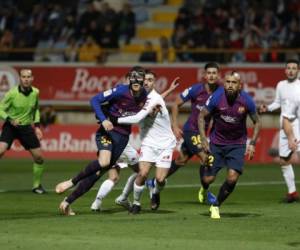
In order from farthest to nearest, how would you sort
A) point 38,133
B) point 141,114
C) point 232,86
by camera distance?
point 38,133 < point 141,114 < point 232,86

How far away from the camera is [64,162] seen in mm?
30562

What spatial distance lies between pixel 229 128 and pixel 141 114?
4.45ft

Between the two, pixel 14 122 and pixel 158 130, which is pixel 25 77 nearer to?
pixel 14 122

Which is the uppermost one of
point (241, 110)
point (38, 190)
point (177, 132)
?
point (241, 110)

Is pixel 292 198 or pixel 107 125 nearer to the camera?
pixel 107 125

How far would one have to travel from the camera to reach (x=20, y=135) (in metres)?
21.3

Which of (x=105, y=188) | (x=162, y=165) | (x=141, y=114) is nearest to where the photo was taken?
(x=141, y=114)

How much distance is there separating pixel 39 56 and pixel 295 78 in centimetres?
1816

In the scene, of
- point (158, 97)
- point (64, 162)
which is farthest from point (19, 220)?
point (64, 162)

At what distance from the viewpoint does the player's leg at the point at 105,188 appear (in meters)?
16.6

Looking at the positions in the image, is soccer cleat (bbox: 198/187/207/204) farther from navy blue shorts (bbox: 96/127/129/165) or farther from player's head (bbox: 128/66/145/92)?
player's head (bbox: 128/66/145/92)

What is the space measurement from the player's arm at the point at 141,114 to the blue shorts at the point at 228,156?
1114 mm

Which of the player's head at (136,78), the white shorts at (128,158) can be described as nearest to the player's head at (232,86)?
the player's head at (136,78)

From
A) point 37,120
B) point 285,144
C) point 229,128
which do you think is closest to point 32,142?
point 37,120
